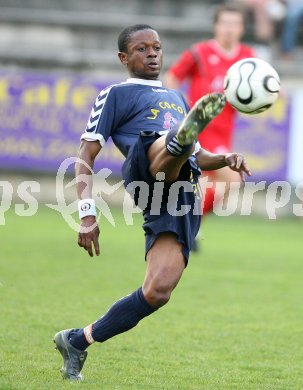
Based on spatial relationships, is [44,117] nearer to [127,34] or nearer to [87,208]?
[127,34]

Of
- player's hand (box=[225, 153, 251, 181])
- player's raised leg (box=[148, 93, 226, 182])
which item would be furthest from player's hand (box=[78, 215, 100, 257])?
player's hand (box=[225, 153, 251, 181])

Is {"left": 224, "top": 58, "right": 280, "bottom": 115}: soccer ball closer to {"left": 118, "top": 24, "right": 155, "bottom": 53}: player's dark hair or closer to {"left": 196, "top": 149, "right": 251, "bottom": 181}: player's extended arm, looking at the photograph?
{"left": 196, "top": 149, "right": 251, "bottom": 181}: player's extended arm

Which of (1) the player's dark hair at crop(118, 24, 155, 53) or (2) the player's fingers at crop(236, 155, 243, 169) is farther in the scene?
(1) the player's dark hair at crop(118, 24, 155, 53)

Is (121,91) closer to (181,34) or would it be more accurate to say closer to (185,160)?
(185,160)

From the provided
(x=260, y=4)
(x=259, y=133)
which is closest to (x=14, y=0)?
(x=260, y=4)

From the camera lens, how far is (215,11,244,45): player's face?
37.0 feet

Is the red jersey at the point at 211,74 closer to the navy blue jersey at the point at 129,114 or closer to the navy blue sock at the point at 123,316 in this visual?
the navy blue jersey at the point at 129,114

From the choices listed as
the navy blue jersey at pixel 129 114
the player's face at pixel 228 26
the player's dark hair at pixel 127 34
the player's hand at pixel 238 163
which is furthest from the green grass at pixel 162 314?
the player's face at pixel 228 26

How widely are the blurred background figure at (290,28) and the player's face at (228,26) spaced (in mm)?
7618

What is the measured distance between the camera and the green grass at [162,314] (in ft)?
18.5

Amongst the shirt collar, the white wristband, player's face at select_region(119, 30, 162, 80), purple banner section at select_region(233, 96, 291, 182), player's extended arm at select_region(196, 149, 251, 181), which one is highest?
player's face at select_region(119, 30, 162, 80)

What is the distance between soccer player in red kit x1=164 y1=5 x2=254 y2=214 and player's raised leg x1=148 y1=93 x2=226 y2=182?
5.80 m

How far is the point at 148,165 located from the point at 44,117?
11844 mm

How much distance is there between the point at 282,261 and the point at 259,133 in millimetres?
5471
